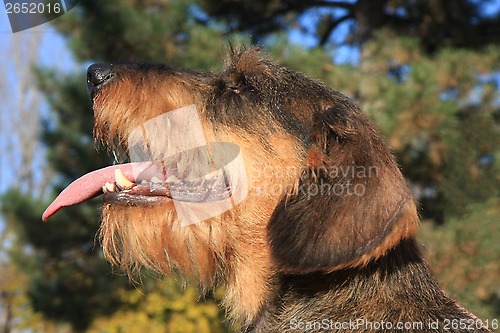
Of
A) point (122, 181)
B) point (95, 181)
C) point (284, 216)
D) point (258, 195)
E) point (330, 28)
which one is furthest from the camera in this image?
point (330, 28)

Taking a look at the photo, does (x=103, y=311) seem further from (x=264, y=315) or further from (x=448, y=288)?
(x=264, y=315)

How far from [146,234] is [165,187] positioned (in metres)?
0.26

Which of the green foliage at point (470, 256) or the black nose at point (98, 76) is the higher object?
the black nose at point (98, 76)

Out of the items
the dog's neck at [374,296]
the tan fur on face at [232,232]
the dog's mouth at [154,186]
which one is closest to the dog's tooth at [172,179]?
the dog's mouth at [154,186]

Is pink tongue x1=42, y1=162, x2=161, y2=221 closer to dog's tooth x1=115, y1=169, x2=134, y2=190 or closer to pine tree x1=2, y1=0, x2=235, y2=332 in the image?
dog's tooth x1=115, y1=169, x2=134, y2=190

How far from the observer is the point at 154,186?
2.95 meters

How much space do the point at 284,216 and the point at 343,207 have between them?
0.30 meters

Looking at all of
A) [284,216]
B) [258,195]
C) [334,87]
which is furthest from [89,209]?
[284,216]

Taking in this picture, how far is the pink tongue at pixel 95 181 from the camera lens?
301 centimetres

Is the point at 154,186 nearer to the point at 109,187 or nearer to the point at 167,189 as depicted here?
the point at 167,189

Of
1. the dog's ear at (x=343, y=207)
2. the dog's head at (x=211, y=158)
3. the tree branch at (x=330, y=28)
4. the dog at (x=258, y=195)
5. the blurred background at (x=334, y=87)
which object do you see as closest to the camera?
the dog's ear at (x=343, y=207)

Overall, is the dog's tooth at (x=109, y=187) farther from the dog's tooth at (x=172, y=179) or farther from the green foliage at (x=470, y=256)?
the green foliage at (x=470, y=256)

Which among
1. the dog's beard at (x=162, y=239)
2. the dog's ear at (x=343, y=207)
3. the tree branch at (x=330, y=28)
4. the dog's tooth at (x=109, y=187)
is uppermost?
the dog's ear at (x=343, y=207)

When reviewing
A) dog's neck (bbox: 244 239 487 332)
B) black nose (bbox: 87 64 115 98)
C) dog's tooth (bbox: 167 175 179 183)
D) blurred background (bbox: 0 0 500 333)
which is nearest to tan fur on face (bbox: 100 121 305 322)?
dog's tooth (bbox: 167 175 179 183)
